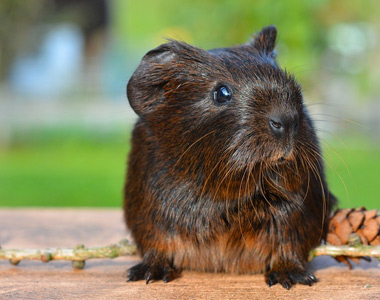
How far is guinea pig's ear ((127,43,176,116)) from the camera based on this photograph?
2.63 meters

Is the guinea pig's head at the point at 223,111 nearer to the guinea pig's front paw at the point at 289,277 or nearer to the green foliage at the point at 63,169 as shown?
the guinea pig's front paw at the point at 289,277

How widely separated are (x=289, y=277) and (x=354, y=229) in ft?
1.49

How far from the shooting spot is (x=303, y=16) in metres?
10.7

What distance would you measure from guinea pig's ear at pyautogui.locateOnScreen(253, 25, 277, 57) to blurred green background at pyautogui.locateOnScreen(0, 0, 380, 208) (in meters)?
6.28

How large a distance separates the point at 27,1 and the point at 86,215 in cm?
1505

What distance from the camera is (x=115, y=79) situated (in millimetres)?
17641

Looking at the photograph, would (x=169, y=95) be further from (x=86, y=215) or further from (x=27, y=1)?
(x=27, y=1)

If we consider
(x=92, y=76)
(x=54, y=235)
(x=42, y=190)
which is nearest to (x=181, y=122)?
(x=54, y=235)

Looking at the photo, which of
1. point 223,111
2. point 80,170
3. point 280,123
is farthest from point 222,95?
point 80,170

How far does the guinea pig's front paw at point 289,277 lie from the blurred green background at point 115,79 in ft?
21.0

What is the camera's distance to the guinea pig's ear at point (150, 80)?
2.63 meters

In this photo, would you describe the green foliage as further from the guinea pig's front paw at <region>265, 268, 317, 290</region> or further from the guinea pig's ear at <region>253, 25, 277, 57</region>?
the guinea pig's front paw at <region>265, 268, 317, 290</region>

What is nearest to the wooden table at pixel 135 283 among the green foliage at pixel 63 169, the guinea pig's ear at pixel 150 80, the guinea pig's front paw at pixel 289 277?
the guinea pig's front paw at pixel 289 277

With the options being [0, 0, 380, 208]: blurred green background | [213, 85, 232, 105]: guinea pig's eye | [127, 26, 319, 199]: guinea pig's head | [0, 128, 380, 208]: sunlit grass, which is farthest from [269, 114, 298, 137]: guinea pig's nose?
[0, 0, 380, 208]: blurred green background
